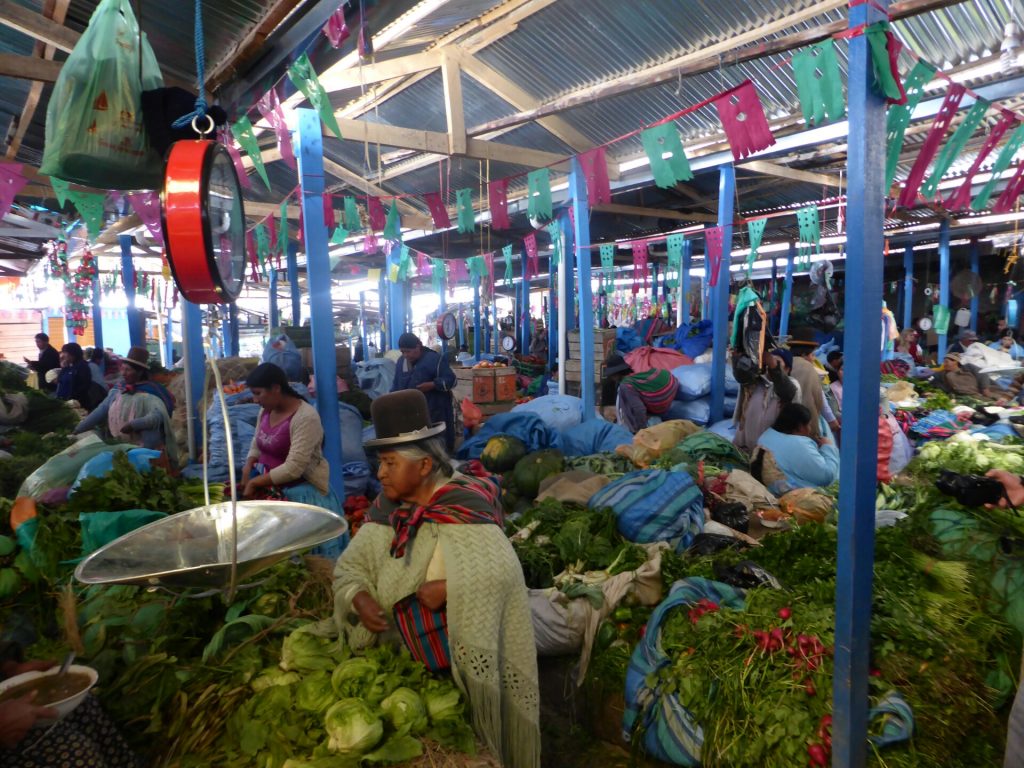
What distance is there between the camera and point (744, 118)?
418 cm

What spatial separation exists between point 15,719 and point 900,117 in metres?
4.46

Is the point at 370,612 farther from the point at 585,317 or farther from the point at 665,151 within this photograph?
the point at 585,317

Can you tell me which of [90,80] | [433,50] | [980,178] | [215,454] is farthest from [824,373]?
[90,80]

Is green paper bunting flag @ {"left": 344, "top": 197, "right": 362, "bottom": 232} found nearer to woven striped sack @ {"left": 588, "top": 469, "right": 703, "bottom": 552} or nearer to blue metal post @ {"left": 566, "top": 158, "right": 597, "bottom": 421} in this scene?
blue metal post @ {"left": 566, "top": 158, "right": 597, "bottom": 421}

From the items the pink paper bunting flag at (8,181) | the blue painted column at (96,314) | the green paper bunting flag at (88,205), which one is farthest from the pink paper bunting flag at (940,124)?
the blue painted column at (96,314)

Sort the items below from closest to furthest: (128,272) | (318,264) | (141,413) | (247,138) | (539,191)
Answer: (247,138) → (318,264) → (141,413) → (539,191) → (128,272)

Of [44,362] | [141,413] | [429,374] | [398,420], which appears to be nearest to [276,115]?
[141,413]

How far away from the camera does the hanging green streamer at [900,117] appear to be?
10.2ft

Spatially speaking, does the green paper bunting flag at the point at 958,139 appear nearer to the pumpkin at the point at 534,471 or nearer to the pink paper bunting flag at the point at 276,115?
the pumpkin at the point at 534,471

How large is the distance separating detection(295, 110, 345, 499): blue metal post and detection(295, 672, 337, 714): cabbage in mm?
3161

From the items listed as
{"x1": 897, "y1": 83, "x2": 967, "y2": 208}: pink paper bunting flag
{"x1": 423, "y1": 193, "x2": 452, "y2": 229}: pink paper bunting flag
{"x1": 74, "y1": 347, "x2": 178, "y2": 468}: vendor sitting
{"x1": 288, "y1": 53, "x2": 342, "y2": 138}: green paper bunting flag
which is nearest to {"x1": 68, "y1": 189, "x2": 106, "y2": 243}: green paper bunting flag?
{"x1": 74, "y1": 347, "x2": 178, "y2": 468}: vendor sitting

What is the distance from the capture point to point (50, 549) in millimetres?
2727

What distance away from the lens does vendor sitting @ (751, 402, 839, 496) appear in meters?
5.23

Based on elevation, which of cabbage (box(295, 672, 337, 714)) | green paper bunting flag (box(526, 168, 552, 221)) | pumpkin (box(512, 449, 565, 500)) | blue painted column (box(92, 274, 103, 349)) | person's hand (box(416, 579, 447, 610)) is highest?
green paper bunting flag (box(526, 168, 552, 221))
